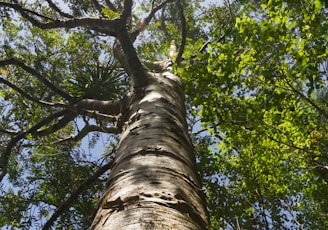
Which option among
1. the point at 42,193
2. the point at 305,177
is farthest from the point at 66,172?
the point at 305,177

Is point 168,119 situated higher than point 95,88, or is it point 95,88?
point 95,88

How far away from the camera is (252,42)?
3273 mm

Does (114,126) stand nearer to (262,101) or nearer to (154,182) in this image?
(262,101)

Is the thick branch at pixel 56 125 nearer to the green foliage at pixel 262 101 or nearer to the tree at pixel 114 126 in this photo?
the tree at pixel 114 126

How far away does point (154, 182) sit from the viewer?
57.6 inches

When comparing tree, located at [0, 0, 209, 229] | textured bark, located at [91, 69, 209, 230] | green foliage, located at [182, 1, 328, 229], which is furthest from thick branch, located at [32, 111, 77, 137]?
textured bark, located at [91, 69, 209, 230]

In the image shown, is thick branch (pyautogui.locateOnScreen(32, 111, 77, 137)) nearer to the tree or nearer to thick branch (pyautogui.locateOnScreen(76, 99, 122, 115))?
the tree

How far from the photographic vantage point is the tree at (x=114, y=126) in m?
1.37

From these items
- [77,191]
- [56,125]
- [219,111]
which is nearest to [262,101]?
[219,111]

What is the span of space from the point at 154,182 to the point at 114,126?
2.97m

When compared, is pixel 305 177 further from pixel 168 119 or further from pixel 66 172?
pixel 168 119

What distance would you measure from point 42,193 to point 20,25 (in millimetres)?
4993

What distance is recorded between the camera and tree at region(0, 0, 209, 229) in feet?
4.49

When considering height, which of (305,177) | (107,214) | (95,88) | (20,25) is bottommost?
(107,214)
